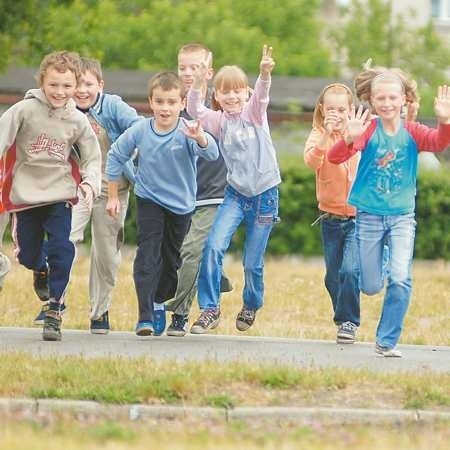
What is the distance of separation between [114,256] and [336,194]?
61.3 inches

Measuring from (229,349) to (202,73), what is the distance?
6.03ft

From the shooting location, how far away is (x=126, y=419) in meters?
8.46

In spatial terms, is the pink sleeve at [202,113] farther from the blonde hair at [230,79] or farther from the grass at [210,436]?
the grass at [210,436]

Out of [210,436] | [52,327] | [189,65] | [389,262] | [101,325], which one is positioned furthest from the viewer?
[101,325]

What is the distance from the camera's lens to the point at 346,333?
1148 cm

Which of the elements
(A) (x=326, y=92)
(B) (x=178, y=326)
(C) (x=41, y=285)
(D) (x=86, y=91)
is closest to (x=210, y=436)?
(B) (x=178, y=326)

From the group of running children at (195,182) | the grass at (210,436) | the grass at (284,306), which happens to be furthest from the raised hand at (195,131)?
the grass at (210,436)

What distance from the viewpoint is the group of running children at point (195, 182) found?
10.5 m

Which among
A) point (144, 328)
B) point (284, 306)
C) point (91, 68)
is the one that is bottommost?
point (284, 306)

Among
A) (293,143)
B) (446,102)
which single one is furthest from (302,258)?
(446,102)

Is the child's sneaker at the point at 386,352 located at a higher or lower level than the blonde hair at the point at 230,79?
lower

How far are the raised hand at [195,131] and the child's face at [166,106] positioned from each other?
1.06 feet

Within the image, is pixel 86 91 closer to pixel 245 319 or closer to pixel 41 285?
pixel 41 285

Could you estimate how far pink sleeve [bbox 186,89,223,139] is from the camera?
36.5 feet
